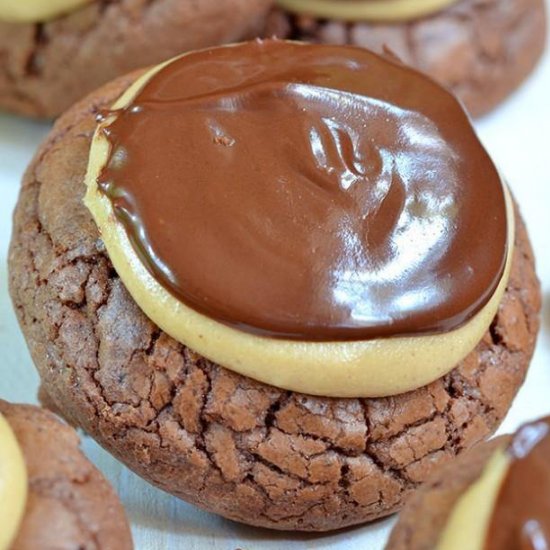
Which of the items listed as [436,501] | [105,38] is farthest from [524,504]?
[105,38]

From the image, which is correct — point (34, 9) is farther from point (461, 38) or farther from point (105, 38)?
point (461, 38)

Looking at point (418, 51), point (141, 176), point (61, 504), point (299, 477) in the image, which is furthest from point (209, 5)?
point (61, 504)

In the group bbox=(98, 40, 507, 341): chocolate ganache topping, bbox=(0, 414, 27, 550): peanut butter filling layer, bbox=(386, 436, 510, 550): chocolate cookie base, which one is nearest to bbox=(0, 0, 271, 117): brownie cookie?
bbox=(98, 40, 507, 341): chocolate ganache topping

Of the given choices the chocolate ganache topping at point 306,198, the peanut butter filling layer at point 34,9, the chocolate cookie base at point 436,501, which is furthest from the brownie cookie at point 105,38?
the chocolate cookie base at point 436,501

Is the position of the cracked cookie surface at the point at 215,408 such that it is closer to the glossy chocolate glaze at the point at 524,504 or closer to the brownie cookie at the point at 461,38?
the glossy chocolate glaze at the point at 524,504

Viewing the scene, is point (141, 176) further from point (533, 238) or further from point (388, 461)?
point (533, 238)

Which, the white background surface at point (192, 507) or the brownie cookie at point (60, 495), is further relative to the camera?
the white background surface at point (192, 507)
